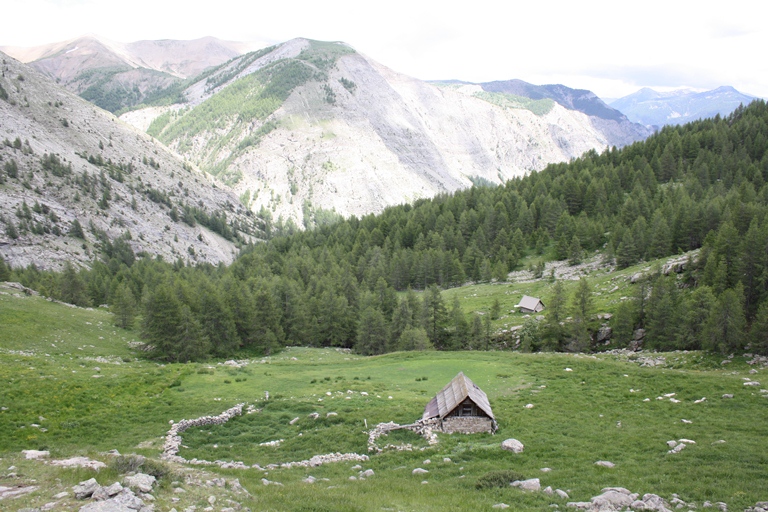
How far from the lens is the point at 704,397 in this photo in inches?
1070

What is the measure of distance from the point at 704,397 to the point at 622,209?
9151 cm

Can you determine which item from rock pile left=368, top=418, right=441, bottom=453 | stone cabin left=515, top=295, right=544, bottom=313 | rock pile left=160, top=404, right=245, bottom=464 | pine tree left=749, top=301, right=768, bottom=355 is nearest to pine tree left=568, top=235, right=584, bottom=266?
stone cabin left=515, top=295, right=544, bottom=313

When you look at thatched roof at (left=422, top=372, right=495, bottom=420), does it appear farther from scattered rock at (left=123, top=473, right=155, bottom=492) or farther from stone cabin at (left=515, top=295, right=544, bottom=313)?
stone cabin at (left=515, top=295, right=544, bottom=313)

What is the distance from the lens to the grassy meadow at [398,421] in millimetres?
16047

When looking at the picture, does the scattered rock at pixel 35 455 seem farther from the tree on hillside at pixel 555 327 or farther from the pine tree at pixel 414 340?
the tree on hillside at pixel 555 327

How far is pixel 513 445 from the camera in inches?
862

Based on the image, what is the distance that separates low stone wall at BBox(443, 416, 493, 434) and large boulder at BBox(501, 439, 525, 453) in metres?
2.74

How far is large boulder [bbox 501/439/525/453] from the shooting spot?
21672 mm

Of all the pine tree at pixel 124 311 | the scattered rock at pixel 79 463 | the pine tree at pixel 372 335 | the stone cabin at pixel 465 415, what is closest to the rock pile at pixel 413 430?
the stone cabin at pixel 465 415

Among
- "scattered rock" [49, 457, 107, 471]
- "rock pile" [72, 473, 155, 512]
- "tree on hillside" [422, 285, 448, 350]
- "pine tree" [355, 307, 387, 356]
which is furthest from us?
"tree on hillside" [422, 285, 448, 350]

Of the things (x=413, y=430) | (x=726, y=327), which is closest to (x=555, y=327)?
(x=726, y=327)

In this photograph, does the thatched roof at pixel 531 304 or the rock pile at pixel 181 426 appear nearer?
the rock pile at pixel 181 426

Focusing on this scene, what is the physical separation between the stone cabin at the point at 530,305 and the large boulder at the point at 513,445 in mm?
52100

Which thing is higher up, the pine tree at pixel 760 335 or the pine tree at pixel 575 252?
the pine tree at pixel 575 252
